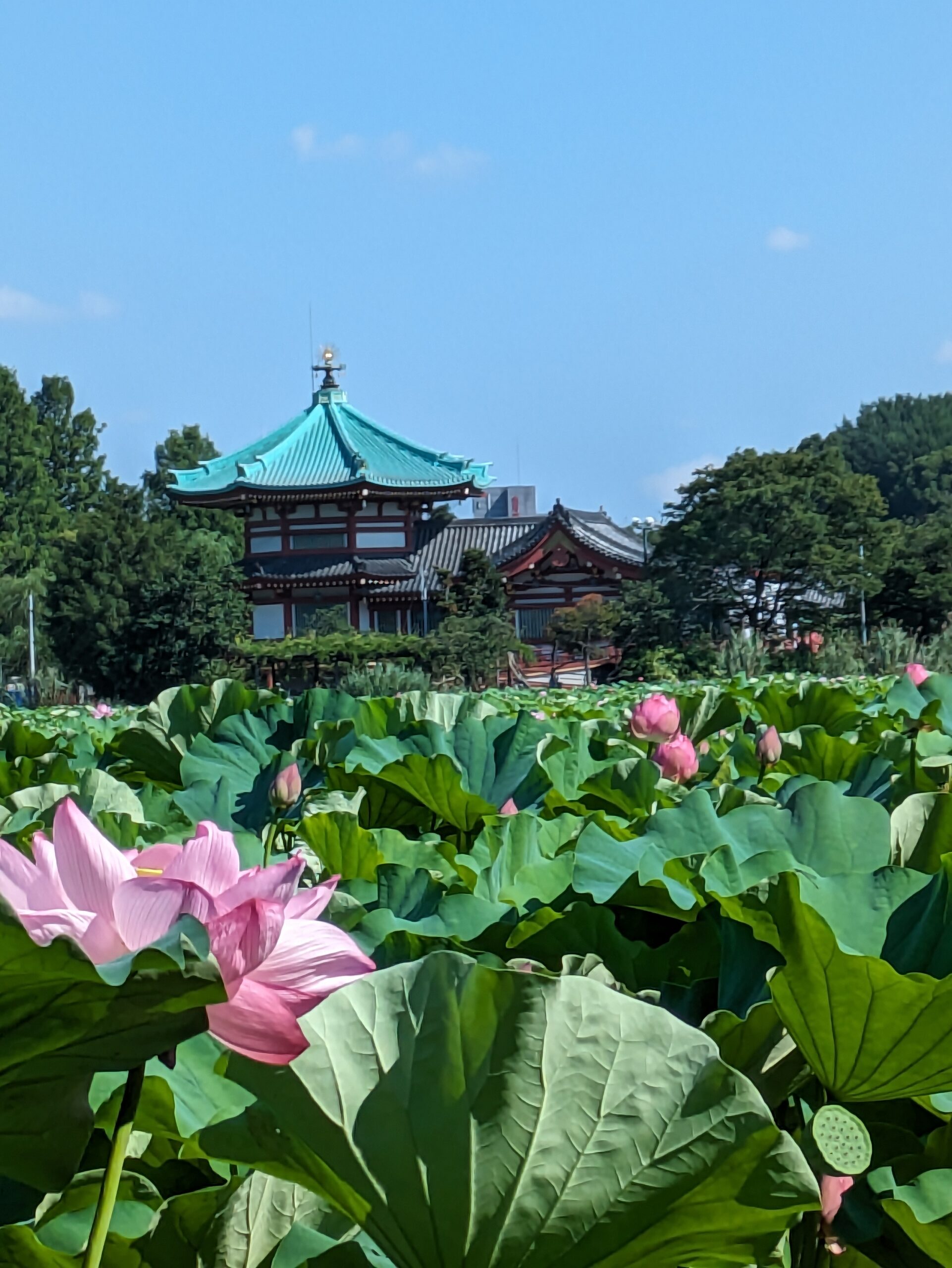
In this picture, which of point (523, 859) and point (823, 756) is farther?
point (823, 756)

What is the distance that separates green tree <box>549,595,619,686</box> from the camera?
18.4 metres

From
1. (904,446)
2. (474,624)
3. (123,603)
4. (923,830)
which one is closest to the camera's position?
(923,830)

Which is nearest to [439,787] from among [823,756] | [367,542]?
[823,756]

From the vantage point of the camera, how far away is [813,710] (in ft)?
6.56

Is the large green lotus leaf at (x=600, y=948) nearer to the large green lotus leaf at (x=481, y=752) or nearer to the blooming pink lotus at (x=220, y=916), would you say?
the blooming pink lotus at (x=220, y=916)

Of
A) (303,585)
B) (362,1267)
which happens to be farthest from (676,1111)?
(303,585)

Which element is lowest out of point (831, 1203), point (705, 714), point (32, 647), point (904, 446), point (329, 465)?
point (831, 1203)

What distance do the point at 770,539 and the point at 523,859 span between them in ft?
47.9

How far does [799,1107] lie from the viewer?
552 mm

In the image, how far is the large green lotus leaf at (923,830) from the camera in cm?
75

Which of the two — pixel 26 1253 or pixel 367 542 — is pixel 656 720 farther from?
pixel 367 542

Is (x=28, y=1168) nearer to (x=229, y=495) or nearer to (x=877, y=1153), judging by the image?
(x=877, y=1153)

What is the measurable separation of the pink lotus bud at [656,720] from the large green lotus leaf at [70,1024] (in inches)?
49.4

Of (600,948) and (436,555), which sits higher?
(436,555)
